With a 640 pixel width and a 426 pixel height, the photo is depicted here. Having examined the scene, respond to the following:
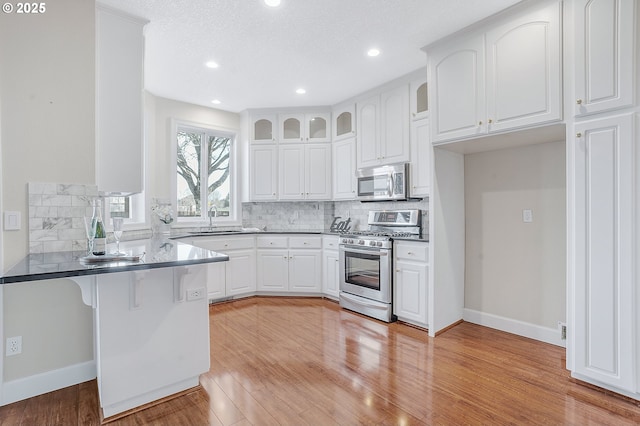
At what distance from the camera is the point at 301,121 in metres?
4.82

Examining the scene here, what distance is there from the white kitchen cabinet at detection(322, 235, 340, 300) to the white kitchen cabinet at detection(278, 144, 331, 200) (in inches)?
28.2

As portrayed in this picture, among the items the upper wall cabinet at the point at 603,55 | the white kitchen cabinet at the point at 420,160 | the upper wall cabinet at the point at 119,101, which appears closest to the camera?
the upper wall cabinet at the point at 603,55

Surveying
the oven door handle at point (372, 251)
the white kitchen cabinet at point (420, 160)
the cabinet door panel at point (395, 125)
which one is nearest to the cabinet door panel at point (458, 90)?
the white kitchen cabinet at point (420, 160)

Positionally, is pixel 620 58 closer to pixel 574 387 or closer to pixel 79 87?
pixel 574 387

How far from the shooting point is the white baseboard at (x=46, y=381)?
2.09m

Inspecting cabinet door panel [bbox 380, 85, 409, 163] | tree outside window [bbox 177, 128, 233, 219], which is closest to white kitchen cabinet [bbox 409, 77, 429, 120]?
cabinet door panel [bbox 380, 85, 409, 163]

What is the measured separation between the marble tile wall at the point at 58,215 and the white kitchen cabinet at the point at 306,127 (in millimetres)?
2881

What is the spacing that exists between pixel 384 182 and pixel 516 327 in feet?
6.51

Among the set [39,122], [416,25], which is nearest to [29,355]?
[39,122]

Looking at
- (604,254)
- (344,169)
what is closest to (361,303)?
(344,169)

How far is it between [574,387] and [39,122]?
3.98 meters

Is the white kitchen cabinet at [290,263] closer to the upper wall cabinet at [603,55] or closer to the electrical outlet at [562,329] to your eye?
the electrical outlet at [562,329]

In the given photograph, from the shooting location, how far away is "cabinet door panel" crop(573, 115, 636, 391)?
201cm

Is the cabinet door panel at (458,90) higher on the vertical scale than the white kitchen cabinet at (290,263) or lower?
higher
